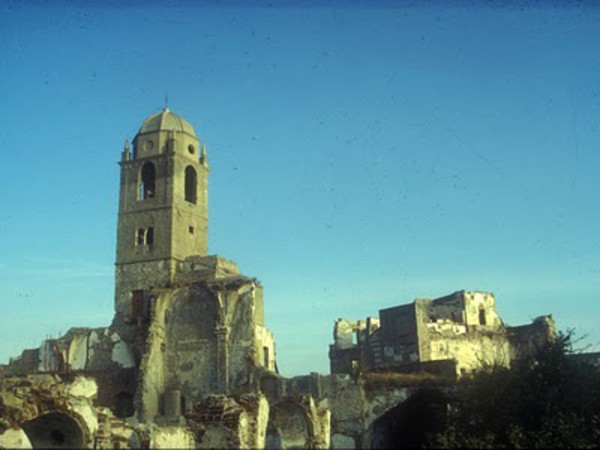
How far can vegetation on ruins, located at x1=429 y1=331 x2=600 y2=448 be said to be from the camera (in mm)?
19234

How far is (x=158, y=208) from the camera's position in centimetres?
3772

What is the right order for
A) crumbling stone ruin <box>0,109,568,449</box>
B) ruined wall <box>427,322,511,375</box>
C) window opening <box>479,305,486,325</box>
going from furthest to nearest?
window opening <box>479,305,486,325</box> → ruined wall <box>427,322,511,375</box> → crumbling stone ruin <box>0,109,568,449</box>

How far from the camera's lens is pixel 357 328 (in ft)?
143

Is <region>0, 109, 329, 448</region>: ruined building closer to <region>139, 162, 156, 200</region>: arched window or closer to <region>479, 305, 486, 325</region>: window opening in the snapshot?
<region>139, 162, 156, 200</region>: arched window

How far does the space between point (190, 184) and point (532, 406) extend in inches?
933

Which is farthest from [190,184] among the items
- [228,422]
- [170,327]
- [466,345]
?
[228,422]

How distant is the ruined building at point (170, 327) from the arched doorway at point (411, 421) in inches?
100

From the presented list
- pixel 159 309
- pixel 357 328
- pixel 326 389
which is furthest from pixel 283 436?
pixel 357 328

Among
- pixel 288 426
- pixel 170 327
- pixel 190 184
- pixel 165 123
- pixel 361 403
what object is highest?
pixel 165 123

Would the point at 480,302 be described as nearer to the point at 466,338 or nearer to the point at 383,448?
the point at 466,338

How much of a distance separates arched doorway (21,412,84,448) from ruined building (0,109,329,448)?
24.1 ft

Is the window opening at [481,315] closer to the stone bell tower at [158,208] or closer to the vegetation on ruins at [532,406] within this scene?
the stone bell tower at [158,208]

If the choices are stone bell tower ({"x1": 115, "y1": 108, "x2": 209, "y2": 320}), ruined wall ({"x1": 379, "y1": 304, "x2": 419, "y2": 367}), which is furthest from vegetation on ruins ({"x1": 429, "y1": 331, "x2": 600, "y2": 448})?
stone bell tower ({"x1": 115, "y1": 108, "x2": 209, "y2": 320})

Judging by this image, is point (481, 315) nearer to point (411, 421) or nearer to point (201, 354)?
point (201, 354)
